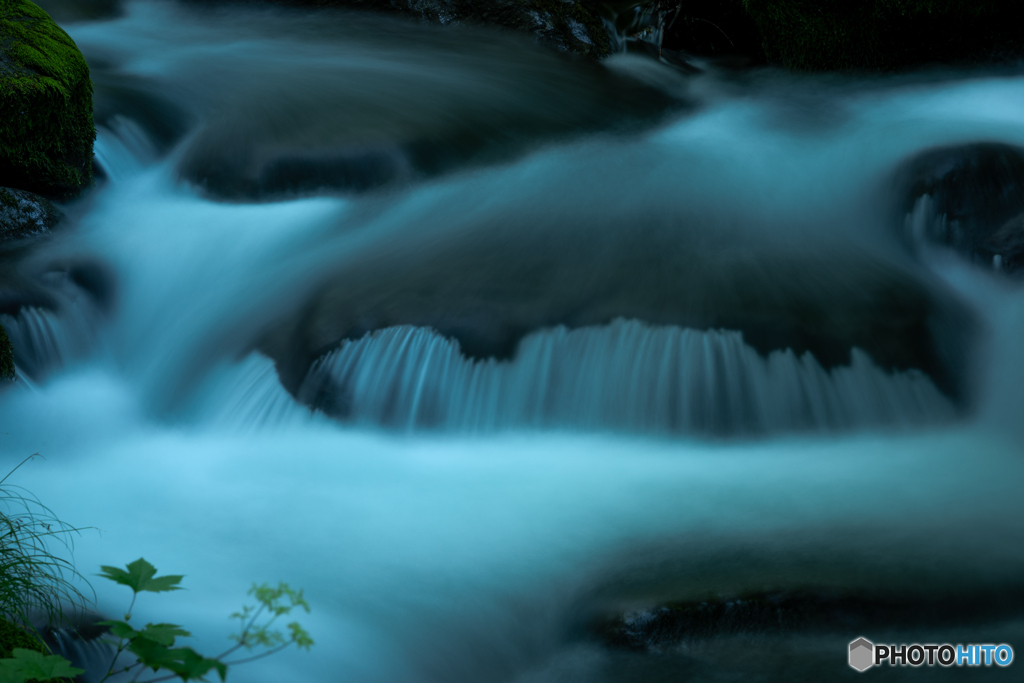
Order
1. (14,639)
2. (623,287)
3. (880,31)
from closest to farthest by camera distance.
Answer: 1. (14,639)
2. (623,287)
3. (880,31)

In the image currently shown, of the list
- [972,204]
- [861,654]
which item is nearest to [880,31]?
[972,204]

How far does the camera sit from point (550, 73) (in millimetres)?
6996

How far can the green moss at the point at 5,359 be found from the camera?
4.12 m

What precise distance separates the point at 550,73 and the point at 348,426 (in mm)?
4001

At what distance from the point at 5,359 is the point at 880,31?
22.0 ft

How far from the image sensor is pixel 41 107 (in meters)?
4.97

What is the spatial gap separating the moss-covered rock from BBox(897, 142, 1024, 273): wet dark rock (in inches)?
191

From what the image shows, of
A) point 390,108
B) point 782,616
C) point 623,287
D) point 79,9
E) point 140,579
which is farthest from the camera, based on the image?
point 79,9

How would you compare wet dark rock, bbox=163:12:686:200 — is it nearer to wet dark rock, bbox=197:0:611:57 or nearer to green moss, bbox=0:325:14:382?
wet dark rock, bbox=197:0:611:57

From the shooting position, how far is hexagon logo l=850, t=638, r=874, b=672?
8.93ft

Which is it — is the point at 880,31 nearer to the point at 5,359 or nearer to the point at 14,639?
the point at 5,359

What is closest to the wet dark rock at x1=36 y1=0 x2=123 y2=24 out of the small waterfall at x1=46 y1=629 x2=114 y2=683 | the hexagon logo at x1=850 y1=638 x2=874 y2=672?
the small waterfall at x1=46 y1=629 x2=114 y2=683

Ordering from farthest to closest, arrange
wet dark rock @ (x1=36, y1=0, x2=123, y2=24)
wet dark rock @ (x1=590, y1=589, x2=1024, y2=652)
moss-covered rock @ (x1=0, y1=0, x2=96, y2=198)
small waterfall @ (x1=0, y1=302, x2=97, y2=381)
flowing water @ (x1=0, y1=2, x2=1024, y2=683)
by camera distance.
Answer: wet dark rock @ (x1=36, y1=0, x2=123, y2=24)
moss-covered rock @ (x1=0, y1=0, x2=96, y2=198)
small waterfall @ (x1=0, y1=302, x2=97, y2=381)
flowing water @ (x1=0, y1=2, x2=1024, y2=683)
wet dark rock @ (x1=590, y1=589, x2=1024, y2=652)

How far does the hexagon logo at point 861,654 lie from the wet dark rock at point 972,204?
107 inches
